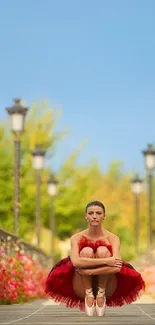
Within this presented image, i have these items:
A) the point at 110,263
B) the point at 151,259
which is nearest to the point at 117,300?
the point at 110,263

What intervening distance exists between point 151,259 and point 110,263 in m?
21.7

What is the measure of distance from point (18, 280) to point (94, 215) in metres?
7.97

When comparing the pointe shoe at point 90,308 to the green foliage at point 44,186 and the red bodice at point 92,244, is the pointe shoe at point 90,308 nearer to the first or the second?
the red bodice at point 92,244

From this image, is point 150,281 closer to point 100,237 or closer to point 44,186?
point 100,237

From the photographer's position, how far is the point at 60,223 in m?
52.7

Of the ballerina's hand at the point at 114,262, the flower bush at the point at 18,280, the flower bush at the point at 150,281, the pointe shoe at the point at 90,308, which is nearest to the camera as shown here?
the ballerina's hand at the point at 114,262

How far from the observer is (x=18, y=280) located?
17094 millimetres

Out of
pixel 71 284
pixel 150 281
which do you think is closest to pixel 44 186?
pixel 150 281

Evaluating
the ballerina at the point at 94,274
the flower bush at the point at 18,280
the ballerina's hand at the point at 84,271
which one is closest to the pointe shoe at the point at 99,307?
the ballerina at the point at 94,274

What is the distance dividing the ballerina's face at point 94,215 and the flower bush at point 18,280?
5487 millimetres

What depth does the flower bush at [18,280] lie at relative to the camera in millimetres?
15273

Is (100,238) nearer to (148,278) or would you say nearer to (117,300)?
(117,300)

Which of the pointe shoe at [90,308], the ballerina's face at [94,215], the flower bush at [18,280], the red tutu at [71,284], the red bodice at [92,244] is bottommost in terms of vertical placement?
the pointe shoe at [90,308]

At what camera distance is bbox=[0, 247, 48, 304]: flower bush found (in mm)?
15273
